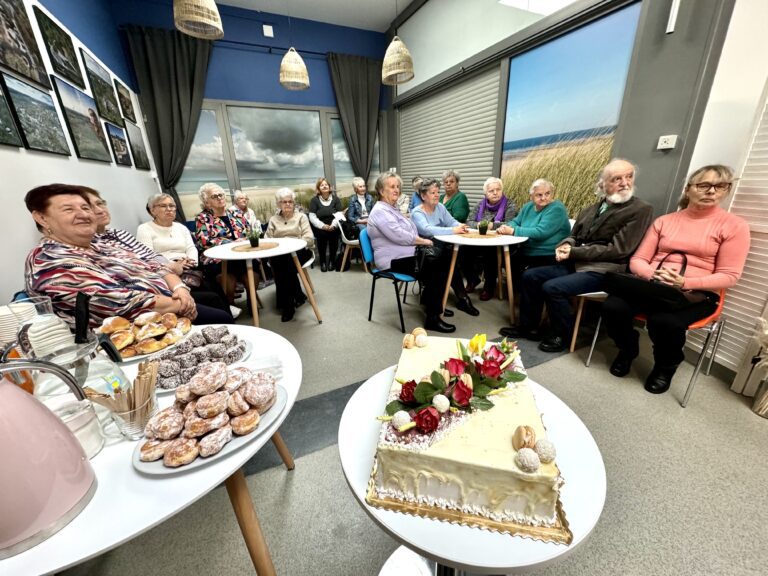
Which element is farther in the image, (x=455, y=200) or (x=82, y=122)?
(x=455, y=200)

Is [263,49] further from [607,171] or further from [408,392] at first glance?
[408,392]

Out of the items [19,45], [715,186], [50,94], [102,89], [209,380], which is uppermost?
[102,89]

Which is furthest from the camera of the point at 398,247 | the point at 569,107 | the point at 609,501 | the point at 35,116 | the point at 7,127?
the point at 569,107

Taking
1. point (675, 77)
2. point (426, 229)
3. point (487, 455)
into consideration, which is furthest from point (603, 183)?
point (487, 455)

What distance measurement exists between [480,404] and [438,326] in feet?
5.97

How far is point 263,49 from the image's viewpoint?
448 centimetres

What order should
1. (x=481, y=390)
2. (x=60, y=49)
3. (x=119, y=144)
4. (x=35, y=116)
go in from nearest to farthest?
1. (x=481, y=390)
2. (x=35, y=116)
3. (x=60, y=49)
4. (x=119, y=144)

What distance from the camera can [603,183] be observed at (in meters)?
2.06

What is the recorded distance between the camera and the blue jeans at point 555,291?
2.01 m

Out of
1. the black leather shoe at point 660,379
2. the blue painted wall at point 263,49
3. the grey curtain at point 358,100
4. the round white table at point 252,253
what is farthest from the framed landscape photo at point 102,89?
the black leather shoe at point 660,379

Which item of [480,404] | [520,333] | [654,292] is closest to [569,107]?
[654,292]

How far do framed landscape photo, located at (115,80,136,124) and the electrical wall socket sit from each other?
4.99 m

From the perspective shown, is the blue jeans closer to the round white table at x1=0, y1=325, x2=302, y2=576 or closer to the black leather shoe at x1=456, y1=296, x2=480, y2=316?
the black leather shoe at x1=456, y1=296, x2=480, y2=316

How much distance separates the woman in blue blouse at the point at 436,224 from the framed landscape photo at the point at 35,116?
2.59 m
